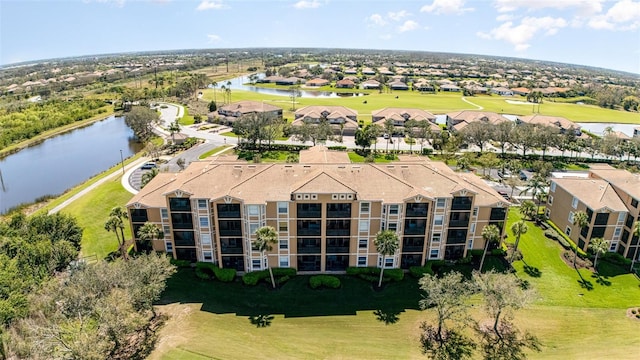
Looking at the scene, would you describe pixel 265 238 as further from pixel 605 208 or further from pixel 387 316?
pixel 605 208

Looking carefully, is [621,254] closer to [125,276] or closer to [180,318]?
[180,318]

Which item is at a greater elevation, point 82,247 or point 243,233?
point 243,233

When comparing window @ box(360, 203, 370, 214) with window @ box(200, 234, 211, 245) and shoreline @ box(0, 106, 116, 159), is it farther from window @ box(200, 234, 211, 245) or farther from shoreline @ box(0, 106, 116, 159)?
shoreline @ box(0, 106, 116, 159)

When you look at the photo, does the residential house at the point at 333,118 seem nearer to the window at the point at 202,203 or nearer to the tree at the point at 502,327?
the window at the point at 202,203

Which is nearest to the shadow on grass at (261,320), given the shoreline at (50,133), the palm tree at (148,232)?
the palm tree at (148,232)

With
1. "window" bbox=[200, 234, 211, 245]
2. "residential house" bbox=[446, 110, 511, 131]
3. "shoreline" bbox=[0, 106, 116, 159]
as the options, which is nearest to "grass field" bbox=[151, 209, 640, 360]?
"window" bbox=[200, 234, 211, 245]

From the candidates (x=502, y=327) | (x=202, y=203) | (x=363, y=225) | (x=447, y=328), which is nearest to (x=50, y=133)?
(x=202, y=203)

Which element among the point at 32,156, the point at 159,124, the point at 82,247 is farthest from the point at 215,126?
the point at 82,247
